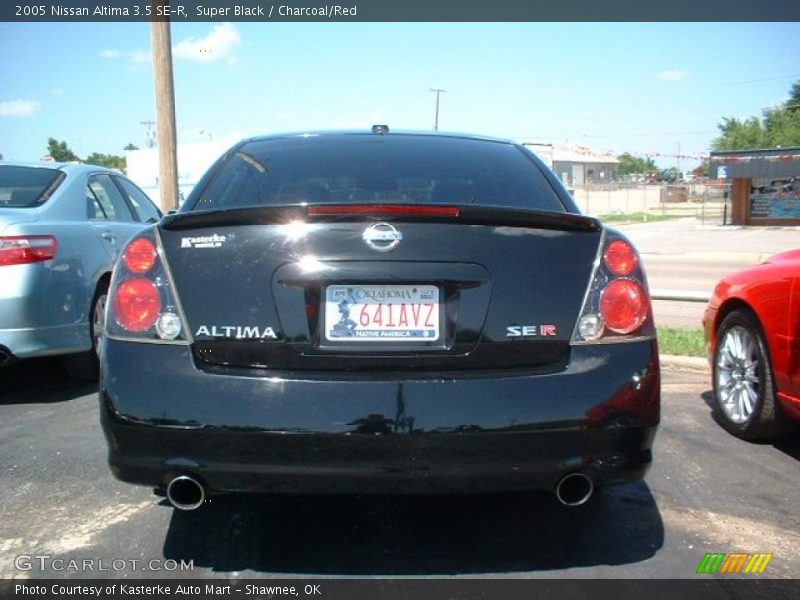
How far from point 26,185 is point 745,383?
492 cm

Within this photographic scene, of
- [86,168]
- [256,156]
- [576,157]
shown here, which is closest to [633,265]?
[256,156]

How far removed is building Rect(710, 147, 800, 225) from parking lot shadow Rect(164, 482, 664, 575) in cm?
3308

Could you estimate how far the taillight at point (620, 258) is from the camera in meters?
2.73

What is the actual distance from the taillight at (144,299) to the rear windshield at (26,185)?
294cm

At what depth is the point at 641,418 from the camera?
8.59 feet

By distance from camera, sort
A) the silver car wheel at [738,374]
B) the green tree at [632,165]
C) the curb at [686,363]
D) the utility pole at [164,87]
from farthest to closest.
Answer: the green tree at [632,165] < the utility pole at [164,87] < the curb at [686,363] < the silver car wheel at [738,374]

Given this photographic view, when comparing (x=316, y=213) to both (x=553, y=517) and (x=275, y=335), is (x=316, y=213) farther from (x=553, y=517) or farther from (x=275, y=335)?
(x=553, y=517)

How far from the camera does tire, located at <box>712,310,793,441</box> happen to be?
13.7ft

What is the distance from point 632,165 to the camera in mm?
147125

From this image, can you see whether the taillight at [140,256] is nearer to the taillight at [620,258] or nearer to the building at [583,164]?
the taillight at [620,258]

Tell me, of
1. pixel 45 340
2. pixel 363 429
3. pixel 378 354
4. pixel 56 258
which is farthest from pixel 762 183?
pixel 363 429

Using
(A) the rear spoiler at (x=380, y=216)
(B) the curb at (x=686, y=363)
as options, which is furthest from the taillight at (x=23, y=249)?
(B) the curb at (x=686, y=363)

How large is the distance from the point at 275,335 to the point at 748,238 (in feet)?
92.4

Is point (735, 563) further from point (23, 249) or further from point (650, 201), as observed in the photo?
point (650, 201)
